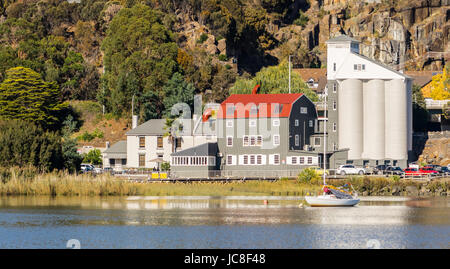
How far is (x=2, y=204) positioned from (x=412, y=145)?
66695 mm

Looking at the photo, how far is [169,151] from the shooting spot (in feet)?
404

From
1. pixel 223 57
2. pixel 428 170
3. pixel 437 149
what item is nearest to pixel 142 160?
pixel 428 170

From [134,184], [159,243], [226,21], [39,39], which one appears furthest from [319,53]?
[159,243]

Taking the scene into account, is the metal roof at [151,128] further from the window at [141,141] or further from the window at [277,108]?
the window at [277,108]

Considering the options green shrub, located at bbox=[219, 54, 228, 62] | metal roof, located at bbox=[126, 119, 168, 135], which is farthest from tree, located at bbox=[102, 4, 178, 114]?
green shrub, located at bbox=[219, 54, 228, 62]

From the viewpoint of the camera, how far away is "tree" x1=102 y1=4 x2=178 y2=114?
138m

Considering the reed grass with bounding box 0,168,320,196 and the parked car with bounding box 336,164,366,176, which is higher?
the parked car with bounding box 336,164,366,176

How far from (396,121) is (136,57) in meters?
44.4

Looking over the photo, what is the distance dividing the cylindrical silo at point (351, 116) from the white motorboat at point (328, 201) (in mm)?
37487

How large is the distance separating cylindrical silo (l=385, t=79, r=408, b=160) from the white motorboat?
125 ft

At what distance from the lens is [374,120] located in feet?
388

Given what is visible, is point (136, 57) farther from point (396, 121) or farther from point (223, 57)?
point (396, 121)

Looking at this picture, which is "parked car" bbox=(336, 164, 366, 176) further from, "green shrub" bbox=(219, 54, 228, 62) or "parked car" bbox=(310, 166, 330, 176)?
"green shrub" bbox=(219, 54, 228, 62)

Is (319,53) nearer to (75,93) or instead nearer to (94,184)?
(75,93)
